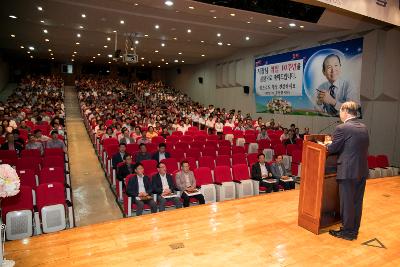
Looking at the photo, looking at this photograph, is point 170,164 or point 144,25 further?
point 144,25

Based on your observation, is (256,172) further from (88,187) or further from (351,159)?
(88,187)

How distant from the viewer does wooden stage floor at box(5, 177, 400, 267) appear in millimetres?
2529

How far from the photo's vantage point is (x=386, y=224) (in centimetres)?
336

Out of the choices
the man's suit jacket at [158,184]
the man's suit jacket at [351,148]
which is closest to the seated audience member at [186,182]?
the man's suit jacket at [158,184]

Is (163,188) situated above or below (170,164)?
below

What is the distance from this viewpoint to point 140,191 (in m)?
4.98

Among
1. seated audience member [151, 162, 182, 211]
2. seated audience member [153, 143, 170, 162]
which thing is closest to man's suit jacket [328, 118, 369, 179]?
seated audience member [151, 162, 182, 211]

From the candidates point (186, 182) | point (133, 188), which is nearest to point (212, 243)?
point (133, 188)

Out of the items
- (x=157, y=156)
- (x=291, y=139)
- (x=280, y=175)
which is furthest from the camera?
(x=291, y=139)

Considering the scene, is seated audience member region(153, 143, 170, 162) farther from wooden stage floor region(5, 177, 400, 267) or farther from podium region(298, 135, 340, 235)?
podium region(298, 135, 340, 235)

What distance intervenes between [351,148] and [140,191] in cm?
349

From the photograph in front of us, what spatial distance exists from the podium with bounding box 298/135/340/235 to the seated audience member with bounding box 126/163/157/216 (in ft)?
8.22

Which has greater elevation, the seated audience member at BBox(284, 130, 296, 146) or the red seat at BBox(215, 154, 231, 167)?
the seated audience member at BBox(284, 130, 296, 146)

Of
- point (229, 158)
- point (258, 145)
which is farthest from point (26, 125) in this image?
point (258, 145)
